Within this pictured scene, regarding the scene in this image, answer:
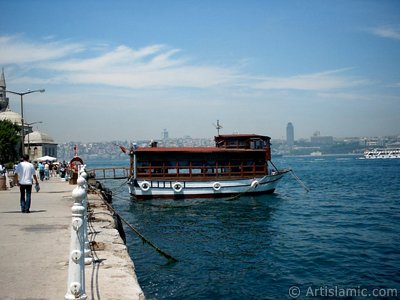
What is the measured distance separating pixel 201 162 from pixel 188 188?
2417 mm

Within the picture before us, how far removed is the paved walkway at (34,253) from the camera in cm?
547

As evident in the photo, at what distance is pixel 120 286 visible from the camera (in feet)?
19.0

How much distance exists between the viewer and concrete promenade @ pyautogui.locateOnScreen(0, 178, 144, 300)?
548 centimetres

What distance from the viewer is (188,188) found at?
28.6 meters

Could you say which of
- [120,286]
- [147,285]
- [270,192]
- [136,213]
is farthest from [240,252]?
[270,192]

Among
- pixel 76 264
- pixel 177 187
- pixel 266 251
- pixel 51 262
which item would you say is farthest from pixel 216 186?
pixel 76 264

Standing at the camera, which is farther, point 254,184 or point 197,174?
point 197,174

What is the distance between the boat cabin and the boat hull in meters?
0.46

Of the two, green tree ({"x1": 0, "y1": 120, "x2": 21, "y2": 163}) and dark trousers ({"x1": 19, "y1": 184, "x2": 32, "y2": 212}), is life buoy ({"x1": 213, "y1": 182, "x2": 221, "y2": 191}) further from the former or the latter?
green tree ({"x1": 0, "y1": 120, "x2": 21, "y2": 163})

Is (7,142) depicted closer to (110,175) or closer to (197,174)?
(110,175)

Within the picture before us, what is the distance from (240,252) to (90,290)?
8.29 metres

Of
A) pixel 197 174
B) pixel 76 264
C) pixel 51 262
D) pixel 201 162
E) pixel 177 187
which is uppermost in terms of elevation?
pixel 201 162

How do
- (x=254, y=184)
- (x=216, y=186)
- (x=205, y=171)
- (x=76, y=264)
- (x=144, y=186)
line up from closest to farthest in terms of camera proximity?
(x=76, y=264) < (x=144, y=186) < (x=216, y=186) < (x=254, y=184) < (x=205, y=171)

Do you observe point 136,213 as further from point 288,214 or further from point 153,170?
point 288,214
